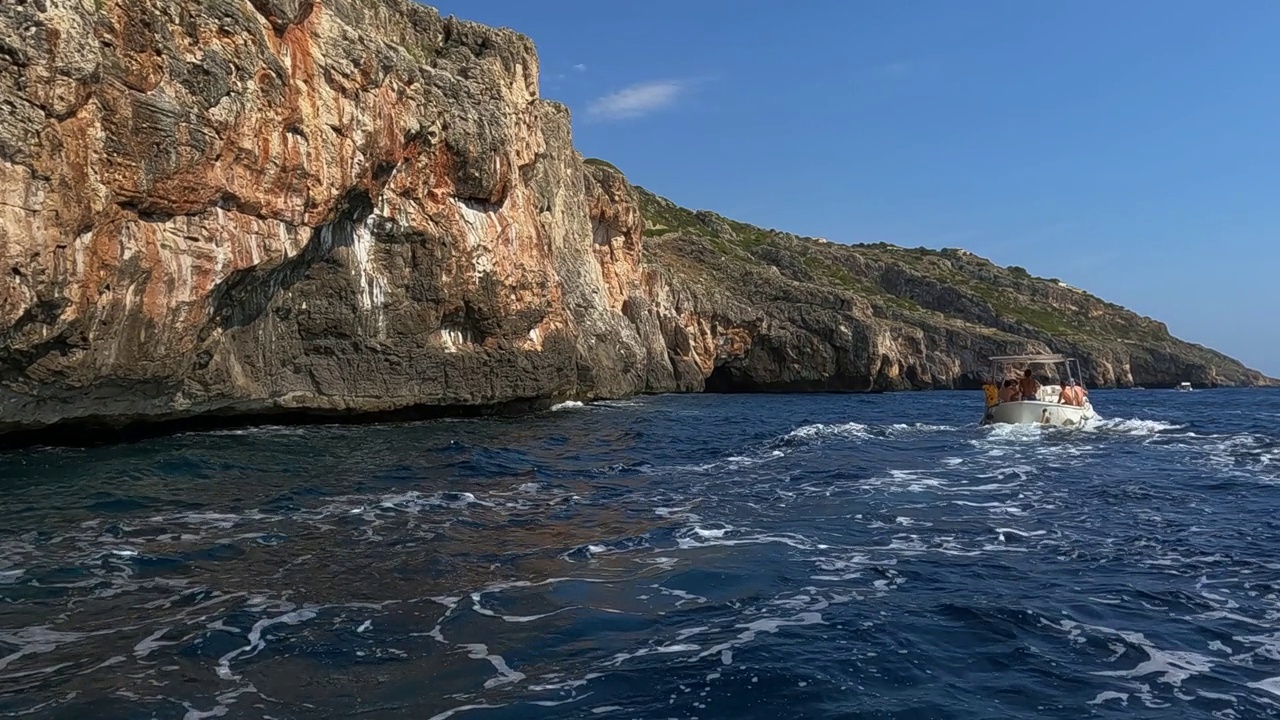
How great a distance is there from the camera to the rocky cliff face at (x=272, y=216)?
16.0m

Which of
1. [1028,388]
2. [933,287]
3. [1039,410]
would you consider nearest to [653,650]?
[1039,410]

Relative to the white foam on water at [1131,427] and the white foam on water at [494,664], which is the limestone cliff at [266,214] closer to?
the white foam on water at [494,664]

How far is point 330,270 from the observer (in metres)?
25.4

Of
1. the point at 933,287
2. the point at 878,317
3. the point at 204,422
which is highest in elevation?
the point at 933,287

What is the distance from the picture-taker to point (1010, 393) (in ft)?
102

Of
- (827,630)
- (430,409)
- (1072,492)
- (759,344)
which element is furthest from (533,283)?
(759,344)

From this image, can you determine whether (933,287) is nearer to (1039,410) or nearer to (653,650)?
(1039,410)

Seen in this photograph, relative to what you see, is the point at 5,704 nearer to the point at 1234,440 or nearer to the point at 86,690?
the point at 86,690

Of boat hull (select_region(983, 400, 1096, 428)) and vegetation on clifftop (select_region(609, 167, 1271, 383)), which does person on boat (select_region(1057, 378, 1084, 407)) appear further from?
vegetation on clifftop (select_region(609, 167, 1271, 383))

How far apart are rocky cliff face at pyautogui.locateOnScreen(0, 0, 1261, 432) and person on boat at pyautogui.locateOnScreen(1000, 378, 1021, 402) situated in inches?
652

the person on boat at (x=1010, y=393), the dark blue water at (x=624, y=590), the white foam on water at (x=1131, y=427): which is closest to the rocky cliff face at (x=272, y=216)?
the dark blue water at (x=624, y=590)

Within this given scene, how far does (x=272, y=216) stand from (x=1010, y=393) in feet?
79.8

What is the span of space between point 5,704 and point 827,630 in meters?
6.58

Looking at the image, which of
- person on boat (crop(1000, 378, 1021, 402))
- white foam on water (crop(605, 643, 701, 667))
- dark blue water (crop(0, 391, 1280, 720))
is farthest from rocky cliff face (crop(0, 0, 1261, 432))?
person on boat (crop(1000, 378, 1021, 402))
